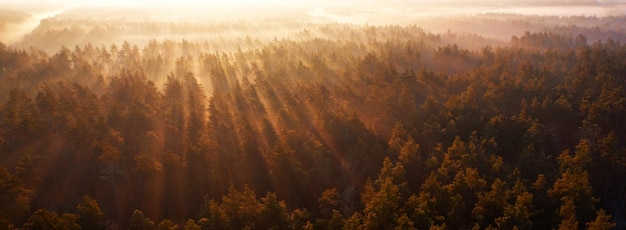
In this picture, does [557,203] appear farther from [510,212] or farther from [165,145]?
[165,145]

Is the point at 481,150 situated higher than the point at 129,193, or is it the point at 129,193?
the point at 481,150

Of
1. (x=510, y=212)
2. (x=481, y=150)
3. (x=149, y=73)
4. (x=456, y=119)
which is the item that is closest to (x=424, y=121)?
(x=456, y=119)

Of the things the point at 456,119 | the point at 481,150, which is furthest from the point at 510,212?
the point at 456,119

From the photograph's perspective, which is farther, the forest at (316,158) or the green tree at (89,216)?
the forest at (316,158)

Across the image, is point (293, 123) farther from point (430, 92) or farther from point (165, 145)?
point (430, 92)

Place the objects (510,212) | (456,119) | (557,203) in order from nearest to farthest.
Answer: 1. (510,212)
2. (557,203)
3. (456,119)

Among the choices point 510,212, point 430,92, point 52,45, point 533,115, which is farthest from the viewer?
point 52,45

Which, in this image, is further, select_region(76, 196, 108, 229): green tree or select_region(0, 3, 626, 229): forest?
select_region(0, 3, 626, 229): forest

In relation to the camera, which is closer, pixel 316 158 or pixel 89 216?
pixel 89 216

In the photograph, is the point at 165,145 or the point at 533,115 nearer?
the point at 165,145

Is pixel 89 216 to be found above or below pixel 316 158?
above
